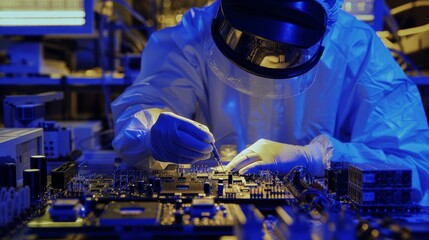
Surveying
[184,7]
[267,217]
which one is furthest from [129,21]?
[267,217]

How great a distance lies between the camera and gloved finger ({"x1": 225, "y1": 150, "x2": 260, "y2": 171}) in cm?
165

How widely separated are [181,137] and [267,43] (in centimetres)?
49

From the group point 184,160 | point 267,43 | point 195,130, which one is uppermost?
point 267,43

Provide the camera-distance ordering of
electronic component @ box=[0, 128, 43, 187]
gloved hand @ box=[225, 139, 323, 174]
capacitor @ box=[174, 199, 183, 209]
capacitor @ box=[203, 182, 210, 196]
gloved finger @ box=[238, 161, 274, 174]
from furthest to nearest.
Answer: gloved hand @ box=[225, 139, 323, 174] → gloved finger @ box=[238, 161, 274, 174] → electronic component @ box=[0, 128, 43, 187] → capacitor @ box=[203, 182, 210, 196] → capacitor @ box=[174, 199, 183, 209]

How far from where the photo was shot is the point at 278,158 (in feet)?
5.71

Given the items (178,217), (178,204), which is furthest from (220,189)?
(178,217)

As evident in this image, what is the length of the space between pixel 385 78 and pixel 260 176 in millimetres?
876

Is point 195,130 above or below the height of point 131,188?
above

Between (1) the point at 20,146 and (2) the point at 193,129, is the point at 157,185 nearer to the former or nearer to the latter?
(2) the point at 193,129

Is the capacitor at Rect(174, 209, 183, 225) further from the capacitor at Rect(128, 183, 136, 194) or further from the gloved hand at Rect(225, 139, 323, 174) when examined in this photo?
the gloved hand at Rect(225, 139, 323, 174)

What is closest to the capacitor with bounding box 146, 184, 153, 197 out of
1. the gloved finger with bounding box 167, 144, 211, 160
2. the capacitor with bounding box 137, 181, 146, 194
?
the capacitor with bounding box 137, 181, 146, 194

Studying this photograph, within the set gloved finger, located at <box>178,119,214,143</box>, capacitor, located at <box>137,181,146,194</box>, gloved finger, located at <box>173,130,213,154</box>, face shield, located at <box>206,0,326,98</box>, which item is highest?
face shield, located at <box>206,0,326,98</box>

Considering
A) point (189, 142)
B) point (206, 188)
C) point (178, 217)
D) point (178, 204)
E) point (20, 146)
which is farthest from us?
point (189, 142)

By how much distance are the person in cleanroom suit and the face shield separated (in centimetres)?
11
